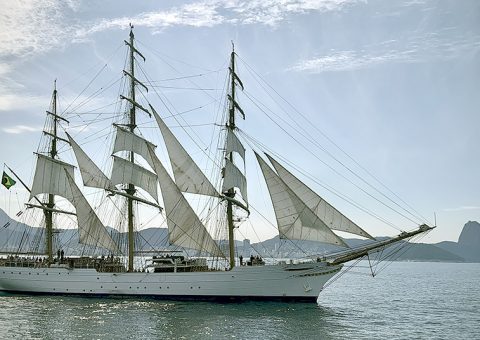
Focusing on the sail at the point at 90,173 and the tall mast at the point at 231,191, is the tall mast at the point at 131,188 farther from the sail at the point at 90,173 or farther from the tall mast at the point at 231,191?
the tall mast at the point at 231,191

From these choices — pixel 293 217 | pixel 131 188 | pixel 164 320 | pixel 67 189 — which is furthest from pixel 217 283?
pixel 67 189

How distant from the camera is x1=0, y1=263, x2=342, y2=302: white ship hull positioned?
34750 millimetres

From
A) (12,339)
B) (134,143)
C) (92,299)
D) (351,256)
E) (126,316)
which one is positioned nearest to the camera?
(12,339)

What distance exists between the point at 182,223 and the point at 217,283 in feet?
21.3

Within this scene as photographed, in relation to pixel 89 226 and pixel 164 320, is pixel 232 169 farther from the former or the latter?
pixel 89 226

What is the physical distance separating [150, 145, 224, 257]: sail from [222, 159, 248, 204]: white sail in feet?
12.6

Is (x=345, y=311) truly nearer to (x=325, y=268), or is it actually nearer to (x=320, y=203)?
(x=325, y=268)

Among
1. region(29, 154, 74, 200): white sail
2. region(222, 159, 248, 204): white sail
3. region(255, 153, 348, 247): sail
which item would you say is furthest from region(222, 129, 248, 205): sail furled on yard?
region(29, 154, 74, 200): white sail

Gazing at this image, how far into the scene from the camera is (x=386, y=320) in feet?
109

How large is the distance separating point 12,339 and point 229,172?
20.8 meters

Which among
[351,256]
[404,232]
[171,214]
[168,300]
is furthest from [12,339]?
[404,232]

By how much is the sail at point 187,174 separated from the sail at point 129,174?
4555mm

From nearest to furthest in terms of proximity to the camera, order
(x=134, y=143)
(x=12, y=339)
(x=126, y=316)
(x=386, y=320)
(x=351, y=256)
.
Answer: (x=12, y=339)
(x=126, y=316)
(x=386, y=320)
(x=351, y=256)
(x=134, y=143)

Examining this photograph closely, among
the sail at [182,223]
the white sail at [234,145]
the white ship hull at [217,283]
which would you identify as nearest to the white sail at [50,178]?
the white ship hull at [217,283]
